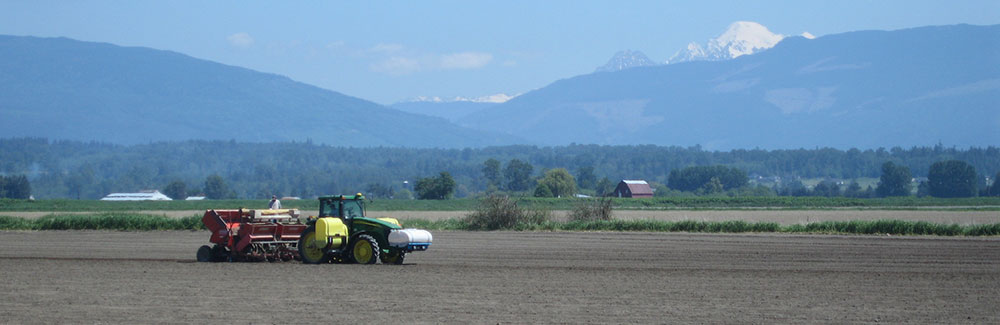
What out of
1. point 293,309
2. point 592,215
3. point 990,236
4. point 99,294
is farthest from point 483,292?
point 592,215

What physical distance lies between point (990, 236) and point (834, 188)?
156m

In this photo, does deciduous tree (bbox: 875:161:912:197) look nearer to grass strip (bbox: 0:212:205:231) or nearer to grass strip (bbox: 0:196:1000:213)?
grass strip (bbox: 0:196:1000:213)

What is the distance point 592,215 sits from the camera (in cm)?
5319

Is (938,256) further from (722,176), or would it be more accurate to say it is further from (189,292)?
(722,176)

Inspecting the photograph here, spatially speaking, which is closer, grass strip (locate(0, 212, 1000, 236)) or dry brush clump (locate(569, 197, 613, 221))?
grass strip (locate(0, 212, 1000, 236))

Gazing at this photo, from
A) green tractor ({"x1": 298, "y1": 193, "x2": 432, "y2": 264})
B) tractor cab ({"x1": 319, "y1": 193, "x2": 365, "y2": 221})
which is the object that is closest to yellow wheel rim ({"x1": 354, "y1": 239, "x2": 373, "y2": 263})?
green tractor ({"x1": 298, "y1": 193, "x2": 432, "y2": 264})

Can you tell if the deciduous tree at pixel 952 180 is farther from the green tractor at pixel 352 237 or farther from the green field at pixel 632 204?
the green tractor at pixel 352 237

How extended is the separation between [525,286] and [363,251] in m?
5.90

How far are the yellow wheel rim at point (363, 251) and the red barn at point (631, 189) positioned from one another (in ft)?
380

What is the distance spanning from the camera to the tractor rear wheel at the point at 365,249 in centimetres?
2552

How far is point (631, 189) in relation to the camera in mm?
141250

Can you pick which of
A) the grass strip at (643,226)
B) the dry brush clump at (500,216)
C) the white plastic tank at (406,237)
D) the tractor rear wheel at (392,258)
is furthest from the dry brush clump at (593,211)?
the white plastic tank at (406,237)

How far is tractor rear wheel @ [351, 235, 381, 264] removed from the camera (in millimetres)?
25516

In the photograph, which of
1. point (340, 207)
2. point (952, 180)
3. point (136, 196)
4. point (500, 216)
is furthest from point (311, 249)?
point (136, 196)
